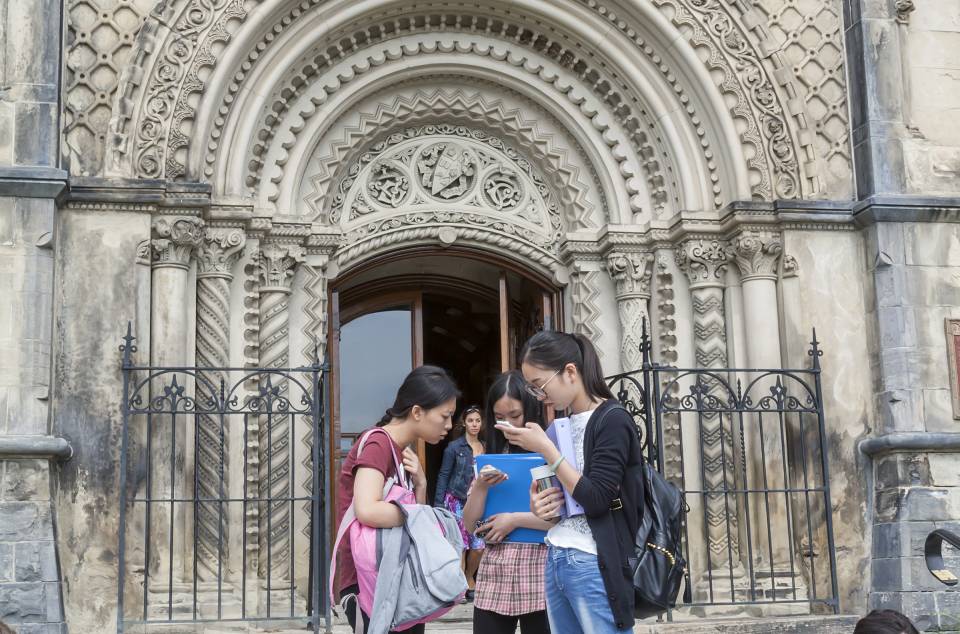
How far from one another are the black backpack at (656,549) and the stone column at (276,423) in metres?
4.37

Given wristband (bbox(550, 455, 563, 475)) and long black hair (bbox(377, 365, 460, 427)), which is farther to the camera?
long black hair (bbox(377, 365, 460, 427))

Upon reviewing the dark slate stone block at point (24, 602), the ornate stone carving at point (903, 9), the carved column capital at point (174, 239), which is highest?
the ornate stone carving at point (903, 9)

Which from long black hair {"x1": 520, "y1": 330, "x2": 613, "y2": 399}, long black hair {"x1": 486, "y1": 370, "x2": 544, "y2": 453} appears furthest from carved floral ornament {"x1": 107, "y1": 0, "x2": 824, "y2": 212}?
long black hair {"x1": 520, "y1": 330, "x2": 613, "y2": 399}

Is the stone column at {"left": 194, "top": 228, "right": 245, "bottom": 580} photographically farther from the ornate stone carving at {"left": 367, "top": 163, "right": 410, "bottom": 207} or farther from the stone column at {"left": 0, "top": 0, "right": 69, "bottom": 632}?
the ornate stone carving at {"left": 367, "top": 163, "right": 410, "bottom": 207}

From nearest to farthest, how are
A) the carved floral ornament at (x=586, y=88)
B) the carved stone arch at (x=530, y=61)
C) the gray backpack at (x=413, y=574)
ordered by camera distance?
the gray backpack at (x=413, y=574), the carved floral ornament at (x=586, y=88), the carved stone arch at (x=530, y=61)

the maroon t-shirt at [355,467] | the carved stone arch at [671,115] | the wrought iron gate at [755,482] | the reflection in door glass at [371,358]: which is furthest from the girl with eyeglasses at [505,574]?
the reflection in door glass at [371,358]

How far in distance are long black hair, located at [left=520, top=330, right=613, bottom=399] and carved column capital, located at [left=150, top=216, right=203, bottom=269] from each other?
463cm

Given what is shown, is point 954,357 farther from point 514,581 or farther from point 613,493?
point 613,493

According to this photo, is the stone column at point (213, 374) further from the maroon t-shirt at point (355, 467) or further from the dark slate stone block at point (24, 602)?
the maroon t-shirt at point (355, 467)

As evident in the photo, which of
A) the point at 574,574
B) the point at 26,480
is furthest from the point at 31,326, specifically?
the point at 574,574

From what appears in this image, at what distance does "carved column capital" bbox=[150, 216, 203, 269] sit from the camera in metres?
8.39

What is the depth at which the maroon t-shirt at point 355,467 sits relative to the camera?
4289 millimetres

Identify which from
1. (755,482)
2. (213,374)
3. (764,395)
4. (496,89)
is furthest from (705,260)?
(213,374)

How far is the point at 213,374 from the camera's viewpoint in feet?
28.2
